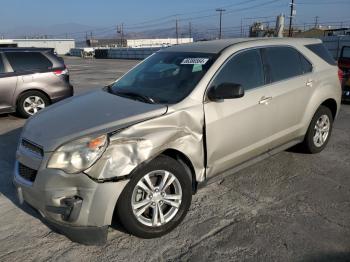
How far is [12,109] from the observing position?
27.5 ft

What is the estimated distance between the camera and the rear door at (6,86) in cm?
812

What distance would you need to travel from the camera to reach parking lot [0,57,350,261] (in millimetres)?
3092

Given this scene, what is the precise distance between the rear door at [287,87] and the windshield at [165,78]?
920mm

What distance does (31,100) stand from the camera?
8.58 meters

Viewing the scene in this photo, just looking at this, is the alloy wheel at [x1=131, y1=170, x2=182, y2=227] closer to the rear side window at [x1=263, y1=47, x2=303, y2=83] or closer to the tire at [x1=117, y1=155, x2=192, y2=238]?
the tire at [x1=117, y1=155, x2=192, y2=238]

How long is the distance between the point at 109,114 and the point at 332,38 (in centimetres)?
3004

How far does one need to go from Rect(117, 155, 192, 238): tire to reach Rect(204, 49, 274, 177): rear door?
432 millimetres

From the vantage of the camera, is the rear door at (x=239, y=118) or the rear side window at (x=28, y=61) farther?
the rear side window at (x=28, y=61)

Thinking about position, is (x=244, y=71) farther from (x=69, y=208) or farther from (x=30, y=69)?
(x=30, y=69)

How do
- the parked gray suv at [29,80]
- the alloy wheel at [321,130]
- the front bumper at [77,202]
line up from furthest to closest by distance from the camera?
the parked gray suv at [29,80] < the alloy wheel at [321,130] < the front bumper at [77,202]

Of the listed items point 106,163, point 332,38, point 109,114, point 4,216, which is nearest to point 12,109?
point 4,216

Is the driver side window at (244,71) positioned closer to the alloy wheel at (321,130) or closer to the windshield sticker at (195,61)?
the windshield sticker at (195,61)

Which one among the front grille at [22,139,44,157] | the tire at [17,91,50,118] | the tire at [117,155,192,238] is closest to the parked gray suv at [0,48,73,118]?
the tire at [17,91,50,118]

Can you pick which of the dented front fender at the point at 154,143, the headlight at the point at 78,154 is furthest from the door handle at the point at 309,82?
the headlight at the point at 78,154
